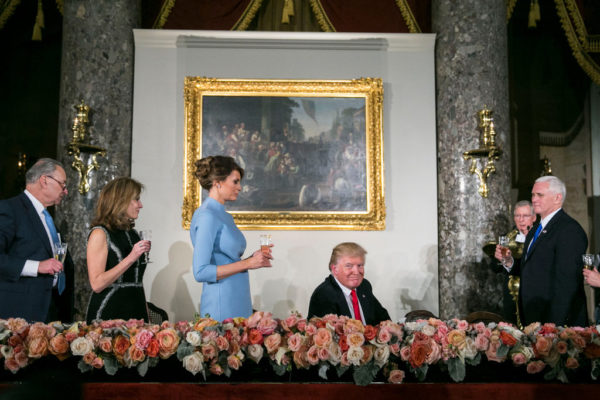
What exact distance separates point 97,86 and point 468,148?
3.63m

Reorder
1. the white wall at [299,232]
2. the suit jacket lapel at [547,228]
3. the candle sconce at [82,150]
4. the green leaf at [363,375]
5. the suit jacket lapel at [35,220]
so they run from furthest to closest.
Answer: the white wall at [299,232]
the candle sconce at [82,150]
the suit jacket lapel at [547,228]
the suit jacket lapel at [35,220]
the green leaf at [363,375]

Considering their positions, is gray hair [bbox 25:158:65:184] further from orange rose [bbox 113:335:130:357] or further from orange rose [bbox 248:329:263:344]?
orange rose [bbox 248:329:263:344]

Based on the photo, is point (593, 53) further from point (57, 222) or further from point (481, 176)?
point (57, 222)

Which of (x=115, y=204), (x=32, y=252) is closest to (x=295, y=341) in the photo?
(x=115, y=204)

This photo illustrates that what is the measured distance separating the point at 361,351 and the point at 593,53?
614 cm

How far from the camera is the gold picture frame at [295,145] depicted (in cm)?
597

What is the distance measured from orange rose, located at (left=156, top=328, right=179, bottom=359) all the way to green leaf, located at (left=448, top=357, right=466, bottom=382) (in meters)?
1.04

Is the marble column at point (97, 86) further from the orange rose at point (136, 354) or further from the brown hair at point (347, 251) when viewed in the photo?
the orange rose at point (136, 354)

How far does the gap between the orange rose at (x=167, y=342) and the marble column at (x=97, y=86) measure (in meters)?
3.74

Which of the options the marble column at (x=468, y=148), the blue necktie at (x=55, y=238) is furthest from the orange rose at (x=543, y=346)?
the marble column at (x=468, y=148)

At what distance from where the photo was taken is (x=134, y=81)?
238 inches

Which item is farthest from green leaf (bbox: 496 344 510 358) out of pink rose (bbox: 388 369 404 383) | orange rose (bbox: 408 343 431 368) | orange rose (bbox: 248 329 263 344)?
orange rose (bbox: 248 329 263 344)

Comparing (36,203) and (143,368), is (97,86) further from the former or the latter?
Result: (143,368)

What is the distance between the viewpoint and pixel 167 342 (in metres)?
2.26
